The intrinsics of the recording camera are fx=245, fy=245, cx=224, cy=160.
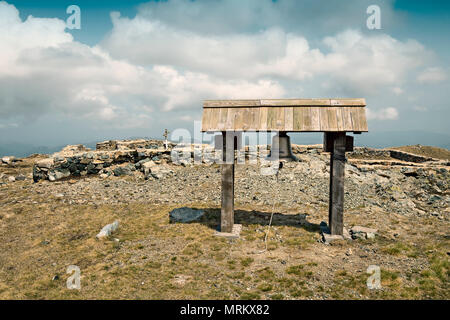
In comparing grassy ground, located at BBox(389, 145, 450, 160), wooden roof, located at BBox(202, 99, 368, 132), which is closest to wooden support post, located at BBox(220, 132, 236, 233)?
wooden roof, located at BBox(202, 99, 368, 132)

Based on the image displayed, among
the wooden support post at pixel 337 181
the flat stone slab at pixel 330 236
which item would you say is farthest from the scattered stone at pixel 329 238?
the wooden support post at pixel 337 181

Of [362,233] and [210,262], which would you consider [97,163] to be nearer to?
[210,262]

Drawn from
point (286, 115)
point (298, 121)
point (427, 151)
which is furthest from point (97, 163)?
point (427, 151)

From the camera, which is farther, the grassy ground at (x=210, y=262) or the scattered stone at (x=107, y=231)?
the scattered stone at (x=107, y=231)

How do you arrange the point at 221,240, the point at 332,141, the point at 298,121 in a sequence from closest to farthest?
the point at 298,121, the point at 332,141, the point at 221,240

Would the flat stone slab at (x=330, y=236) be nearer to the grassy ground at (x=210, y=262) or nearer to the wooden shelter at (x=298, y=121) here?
the wooden shelter at (x=298, y=121)

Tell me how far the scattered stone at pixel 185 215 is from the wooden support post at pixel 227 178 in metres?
2.04

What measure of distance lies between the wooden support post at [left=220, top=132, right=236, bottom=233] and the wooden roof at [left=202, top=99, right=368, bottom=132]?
0.57 metres

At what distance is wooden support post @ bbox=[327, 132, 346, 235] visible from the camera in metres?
7.40

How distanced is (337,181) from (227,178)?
341 centimetres

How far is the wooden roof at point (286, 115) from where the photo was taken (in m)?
7.02

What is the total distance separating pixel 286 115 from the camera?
735 cm

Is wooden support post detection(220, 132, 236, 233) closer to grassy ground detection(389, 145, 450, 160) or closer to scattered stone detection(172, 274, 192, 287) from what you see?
scattered stone detection(172, 274, 192, 287)

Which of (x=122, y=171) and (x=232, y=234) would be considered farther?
(x=122, y=171)
